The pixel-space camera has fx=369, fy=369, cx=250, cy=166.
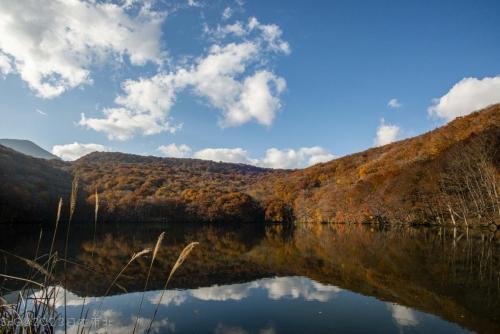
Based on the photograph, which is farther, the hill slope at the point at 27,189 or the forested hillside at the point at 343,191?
the hill slope at the point at 27,189

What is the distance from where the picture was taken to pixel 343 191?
94.9 meters

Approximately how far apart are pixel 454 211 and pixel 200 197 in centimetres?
7280

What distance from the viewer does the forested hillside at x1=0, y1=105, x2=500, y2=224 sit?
183ft

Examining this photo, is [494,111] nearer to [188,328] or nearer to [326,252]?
[326,252]

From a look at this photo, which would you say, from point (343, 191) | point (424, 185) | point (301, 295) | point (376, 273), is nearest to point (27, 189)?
point (343, 191)

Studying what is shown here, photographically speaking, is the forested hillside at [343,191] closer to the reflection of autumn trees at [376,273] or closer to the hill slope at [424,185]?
the hill slope at [424,185]

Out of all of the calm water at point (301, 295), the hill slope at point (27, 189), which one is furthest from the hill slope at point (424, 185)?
the hill slope at point (27, 189)

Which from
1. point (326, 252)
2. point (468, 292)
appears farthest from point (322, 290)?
point (326, 252)

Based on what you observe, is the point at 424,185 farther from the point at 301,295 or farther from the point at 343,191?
the point at 301,295

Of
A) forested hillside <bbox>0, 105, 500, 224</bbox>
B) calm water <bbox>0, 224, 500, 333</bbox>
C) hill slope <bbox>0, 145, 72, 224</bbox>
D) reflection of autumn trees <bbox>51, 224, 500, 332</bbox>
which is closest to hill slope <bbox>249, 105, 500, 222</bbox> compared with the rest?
forested hillside <bbox>0, 105, 500, 224</bbox>

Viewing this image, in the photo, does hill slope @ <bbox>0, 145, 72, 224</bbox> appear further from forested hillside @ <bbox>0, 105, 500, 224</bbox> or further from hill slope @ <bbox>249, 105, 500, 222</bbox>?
hill slope @ <bbox>249, 105, 500, 222</bbox>

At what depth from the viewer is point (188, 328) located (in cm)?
1155

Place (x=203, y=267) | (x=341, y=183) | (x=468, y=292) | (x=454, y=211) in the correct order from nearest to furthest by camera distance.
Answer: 1. (x=468, y=292)
2. (x=203, y=267)
3. (x=454, y=211)
4. (x=341, y=183)

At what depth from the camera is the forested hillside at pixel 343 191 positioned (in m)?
55.8
